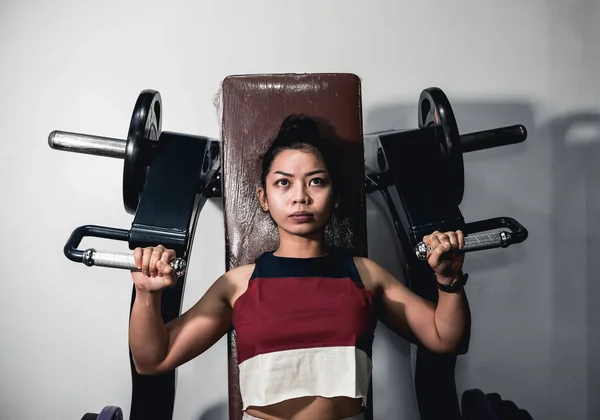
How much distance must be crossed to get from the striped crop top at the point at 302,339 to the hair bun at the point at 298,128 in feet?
1.03

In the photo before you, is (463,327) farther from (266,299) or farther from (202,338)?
(202,338)

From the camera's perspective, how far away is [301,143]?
1167mm

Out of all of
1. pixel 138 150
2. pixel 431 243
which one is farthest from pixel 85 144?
pixel 431 243

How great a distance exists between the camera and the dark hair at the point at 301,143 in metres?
1.17

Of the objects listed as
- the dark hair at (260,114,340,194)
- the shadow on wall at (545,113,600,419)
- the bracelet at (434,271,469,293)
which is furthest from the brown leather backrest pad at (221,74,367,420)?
the shadow on wall at (545,113,600,419)

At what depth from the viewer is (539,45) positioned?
68.4 inches

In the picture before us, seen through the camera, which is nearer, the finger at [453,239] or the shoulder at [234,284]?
the finger at [453,239]

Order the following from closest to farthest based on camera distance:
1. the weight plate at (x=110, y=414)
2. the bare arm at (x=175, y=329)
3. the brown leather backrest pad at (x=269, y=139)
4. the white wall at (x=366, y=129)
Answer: the bare arm at (x=175, y=329)
the weight plate at (x=110, y=414)
the brown leather backrest pad at (x=269, y=139)
the white wall at (x=366, y=129)

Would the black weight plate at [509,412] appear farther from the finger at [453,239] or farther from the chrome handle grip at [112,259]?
the chrome handle grip at [112,259]

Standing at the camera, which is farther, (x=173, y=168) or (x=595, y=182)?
(x=595, y=182)

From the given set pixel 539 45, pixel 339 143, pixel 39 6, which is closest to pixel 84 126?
pixel 39 6

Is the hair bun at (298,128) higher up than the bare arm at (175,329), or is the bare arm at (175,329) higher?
the hair bun at (298,128)

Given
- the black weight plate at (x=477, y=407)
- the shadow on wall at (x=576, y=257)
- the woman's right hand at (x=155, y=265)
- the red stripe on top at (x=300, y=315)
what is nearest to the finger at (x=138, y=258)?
the woman's right hand at (x=155, y=265)

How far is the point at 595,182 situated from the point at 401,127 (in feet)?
2.14
